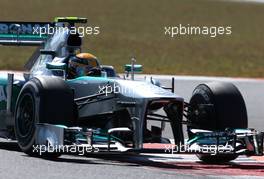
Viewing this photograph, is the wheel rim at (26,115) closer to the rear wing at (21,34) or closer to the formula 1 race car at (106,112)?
the formula 1 race car at (106,112)

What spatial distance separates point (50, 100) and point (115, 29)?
55252mm

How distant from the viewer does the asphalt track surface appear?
34.7ft

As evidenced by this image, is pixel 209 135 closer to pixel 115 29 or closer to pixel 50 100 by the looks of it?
pixel 50 100

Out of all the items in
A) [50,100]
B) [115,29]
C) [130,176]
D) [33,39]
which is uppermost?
[115,29]

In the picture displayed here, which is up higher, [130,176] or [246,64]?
[246,64]

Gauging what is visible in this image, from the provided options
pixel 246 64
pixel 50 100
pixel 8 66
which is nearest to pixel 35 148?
pixel 50 100

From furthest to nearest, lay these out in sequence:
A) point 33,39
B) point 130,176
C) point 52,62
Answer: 1. point 33,39
2. point 52,62
3. point 130,176

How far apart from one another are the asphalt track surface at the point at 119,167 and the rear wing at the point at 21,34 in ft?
5.96

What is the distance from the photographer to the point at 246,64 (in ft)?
149

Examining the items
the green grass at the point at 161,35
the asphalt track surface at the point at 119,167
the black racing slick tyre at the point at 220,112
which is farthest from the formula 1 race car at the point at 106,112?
the green grass at the point at 161,35

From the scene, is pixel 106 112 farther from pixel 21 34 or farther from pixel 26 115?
pixel 21 34

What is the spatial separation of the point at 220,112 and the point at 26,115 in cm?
251

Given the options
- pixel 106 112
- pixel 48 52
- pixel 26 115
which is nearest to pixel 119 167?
pixel 106 112

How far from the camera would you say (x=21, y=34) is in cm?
1501
